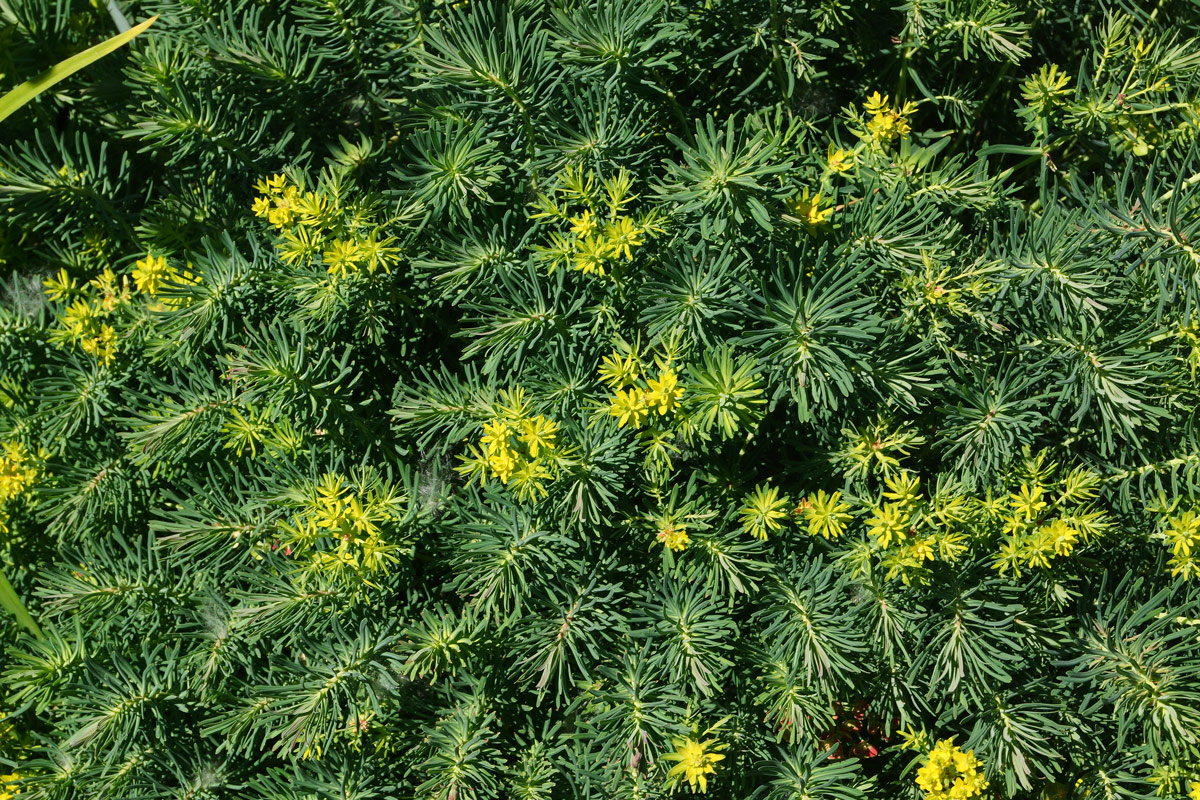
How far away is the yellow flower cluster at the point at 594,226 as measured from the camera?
1.40 m

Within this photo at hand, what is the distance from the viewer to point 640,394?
4.37 ft

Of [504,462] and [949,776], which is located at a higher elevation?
[504,462]

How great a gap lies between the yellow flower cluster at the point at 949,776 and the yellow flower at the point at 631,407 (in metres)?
0.73

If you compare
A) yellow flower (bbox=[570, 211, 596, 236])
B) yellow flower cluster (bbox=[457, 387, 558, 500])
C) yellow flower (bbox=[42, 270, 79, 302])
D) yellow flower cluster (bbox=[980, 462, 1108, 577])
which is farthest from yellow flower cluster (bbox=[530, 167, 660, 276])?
yellow flower (bbox=[42, 270, 79, 302])

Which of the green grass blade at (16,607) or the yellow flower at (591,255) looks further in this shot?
the yellow flower at (591,255)

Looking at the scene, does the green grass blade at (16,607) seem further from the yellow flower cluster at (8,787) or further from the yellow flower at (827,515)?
the yellow flower at (827,515)

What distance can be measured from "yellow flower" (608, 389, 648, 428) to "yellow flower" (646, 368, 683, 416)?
13mm

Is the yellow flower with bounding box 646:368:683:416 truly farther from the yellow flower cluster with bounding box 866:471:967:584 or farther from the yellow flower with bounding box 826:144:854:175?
the yellow flower with bounding box 826:144:854:175

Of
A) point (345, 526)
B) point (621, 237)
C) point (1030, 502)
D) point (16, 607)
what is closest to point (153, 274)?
point (345, 526)

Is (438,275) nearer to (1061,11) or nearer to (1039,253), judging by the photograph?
(1039,253)

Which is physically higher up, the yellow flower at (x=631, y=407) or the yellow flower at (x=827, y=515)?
the yellow flower at (x=631, y=407)

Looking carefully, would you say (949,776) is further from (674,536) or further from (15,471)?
(15,471)

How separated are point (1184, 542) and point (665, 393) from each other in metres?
0.86

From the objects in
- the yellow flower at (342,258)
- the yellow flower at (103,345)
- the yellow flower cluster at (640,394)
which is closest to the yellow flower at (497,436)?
the yellow flower cluster at (640,394)
